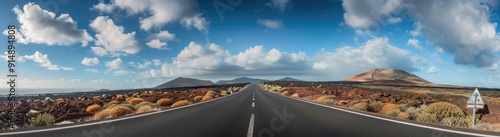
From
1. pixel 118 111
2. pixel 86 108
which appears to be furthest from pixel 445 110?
pixel 86 108

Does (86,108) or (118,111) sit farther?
(86,108)

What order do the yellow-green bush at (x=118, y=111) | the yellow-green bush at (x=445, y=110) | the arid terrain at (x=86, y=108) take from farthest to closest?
the yellow-green bush at (x=118, y=111)
the arid terrain at (x=86, y=108)
the yellow-green bush at (x=445, y=110)

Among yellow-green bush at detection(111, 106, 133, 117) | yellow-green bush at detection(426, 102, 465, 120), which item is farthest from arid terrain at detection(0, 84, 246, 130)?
yellow-green bush at detection(426, 102, 465, 120)

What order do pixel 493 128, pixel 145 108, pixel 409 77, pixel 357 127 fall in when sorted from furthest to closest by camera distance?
1. pixel 409 77
2. pixel 145 108
3. pixel 493 128
4. pixel 357 127

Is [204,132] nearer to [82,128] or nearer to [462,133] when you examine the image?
[82,128]

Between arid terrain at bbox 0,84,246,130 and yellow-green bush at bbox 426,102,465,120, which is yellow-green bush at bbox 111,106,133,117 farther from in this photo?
yellow-green bush at bbox 426,102,465,120

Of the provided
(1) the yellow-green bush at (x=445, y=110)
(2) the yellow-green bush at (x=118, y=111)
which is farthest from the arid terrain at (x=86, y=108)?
(1) the yellow-green bush at (x=445, y=110)

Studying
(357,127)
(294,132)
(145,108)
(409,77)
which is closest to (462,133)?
(357,127)

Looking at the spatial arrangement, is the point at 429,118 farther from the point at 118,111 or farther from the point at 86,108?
the point at 86,108

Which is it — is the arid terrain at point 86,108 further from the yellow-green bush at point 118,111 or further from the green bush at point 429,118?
the green bush at point 429,118

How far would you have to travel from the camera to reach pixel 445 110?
15172mm

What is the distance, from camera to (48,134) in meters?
8.02

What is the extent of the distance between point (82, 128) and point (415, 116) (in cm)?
1351

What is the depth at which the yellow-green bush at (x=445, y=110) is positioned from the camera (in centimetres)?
1474
